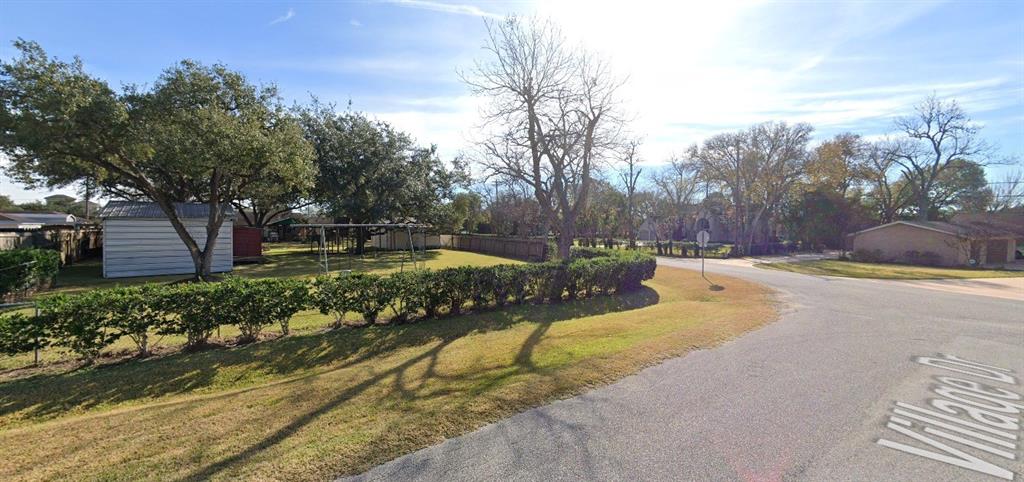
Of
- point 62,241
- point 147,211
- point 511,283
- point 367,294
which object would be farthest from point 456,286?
point 62,241

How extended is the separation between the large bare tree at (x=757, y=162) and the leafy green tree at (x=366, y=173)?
2501cm

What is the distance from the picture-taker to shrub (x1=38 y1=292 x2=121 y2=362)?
5316 mm

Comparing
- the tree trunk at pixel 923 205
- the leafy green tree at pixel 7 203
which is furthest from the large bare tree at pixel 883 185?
the leafy green tree at pixel 7 203

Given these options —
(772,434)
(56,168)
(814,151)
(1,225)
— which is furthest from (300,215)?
(814,151)

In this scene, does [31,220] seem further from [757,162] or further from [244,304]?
[757,162]

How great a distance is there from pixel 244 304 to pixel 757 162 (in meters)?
38.3

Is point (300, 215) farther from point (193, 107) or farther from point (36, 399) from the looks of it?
point (36, 399)

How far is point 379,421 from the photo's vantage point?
3668 mm

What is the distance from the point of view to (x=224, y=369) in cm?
563

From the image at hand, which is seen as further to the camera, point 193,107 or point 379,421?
point 193,107

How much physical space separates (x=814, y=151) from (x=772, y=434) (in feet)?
144

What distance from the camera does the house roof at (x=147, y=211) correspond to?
15.5 m

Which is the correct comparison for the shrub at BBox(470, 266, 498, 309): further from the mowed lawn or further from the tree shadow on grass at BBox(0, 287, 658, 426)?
the mowed lawn

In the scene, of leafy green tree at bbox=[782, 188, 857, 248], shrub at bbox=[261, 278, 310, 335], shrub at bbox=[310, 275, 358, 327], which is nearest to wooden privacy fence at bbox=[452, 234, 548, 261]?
shrub at bbox=[310, 275, 358, 327]
